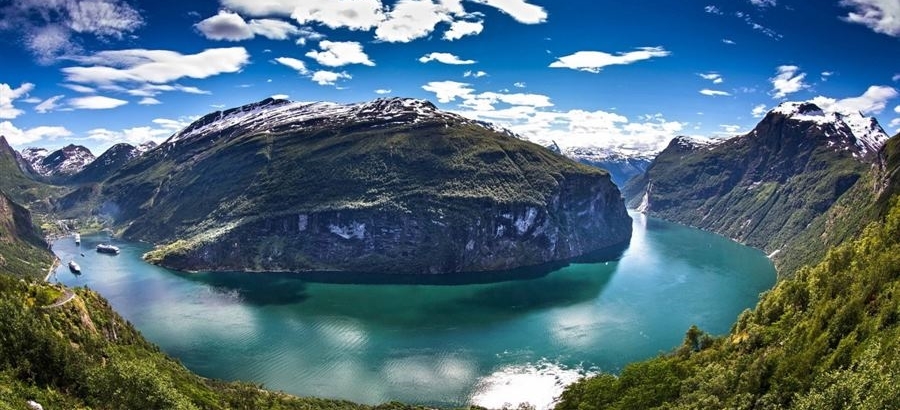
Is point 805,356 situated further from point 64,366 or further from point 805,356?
point 64,366

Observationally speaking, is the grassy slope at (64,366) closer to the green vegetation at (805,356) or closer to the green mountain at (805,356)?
the green mountain at (805,356)

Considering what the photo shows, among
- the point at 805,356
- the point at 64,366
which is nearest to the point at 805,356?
the point at 805,356

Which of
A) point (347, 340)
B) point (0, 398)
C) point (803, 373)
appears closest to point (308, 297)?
point (347, 340)

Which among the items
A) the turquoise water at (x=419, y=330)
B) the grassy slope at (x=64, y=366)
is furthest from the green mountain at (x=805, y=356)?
the grassy slope at (x=64, y=366)

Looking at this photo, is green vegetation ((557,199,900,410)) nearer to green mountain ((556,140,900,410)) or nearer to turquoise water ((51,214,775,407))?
green mountain ((556,140,900,410))

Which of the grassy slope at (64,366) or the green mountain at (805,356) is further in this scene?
the grassy slope at (64,366)

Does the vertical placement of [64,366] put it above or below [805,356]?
below
